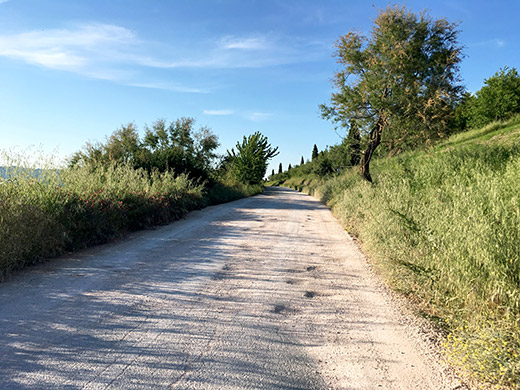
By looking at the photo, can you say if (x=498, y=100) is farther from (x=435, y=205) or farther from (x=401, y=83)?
(x=435, y=205)

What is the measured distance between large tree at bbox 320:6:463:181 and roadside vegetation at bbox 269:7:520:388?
0.16 ft

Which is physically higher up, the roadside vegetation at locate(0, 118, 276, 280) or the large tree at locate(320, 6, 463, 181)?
the large tree at locate(320, 6, 463, 181)

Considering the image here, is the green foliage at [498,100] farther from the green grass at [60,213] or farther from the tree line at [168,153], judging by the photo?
the green grass at [60,213]

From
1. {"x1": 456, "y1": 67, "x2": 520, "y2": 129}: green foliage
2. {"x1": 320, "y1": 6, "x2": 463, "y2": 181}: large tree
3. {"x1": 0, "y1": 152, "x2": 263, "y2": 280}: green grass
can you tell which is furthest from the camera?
{"x1": 456, "y1": 67, "x2": 520, "y2": 129}: green foliage

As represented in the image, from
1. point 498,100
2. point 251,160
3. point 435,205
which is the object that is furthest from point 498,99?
point 435,205

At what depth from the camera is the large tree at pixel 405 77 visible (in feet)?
48.4

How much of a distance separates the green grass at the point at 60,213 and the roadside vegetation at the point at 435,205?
6.19 metres

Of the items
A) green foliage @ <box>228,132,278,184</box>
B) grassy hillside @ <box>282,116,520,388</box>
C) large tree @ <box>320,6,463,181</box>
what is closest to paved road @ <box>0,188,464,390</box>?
grassy hillside @ <box>282,116,520,388</box>

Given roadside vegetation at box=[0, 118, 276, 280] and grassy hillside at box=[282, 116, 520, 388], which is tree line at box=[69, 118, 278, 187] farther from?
grassy hillside at box=[282, 116, 520, 388]

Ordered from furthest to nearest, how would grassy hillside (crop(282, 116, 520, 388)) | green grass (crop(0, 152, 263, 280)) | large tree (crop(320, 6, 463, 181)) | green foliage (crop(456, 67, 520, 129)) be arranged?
green foliage (crop(456, 67, 520, 129))
large tree (crop(320, 6, 463, 181))
green grass (crop(0, 152, 263, 280))
grassy hillside (crop(282, 116, 520, 388))

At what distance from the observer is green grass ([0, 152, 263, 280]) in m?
6.06

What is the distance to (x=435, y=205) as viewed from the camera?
630 centimetres

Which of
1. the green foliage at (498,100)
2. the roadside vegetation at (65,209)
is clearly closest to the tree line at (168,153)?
the roadside vegetation at (65,209)

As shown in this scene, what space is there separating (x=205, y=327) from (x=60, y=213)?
202 inches
